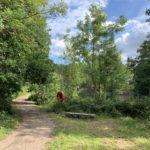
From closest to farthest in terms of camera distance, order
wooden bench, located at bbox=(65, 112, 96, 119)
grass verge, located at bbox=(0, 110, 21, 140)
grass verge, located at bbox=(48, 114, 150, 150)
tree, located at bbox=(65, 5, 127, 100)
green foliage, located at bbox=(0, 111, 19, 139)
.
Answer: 1. grass verge, located at bbox=(48, 114, 150, 150)
2. grass verge, located at bbox=(0, 110, 21, 140)
3. green foliage, located at bbox=(0, 111, 19, 139)
4. wooden bench, located at bbox=(65, 112, 96, 119)
5. tree, located at bbox=(65, 5, 127, 100)

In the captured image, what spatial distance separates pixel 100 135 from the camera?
1345 centimetres

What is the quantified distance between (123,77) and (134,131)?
790 inches

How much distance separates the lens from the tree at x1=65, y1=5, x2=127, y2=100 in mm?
27267

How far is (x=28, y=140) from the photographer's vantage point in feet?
38.6

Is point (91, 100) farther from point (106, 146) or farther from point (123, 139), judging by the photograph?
point (106, 146)

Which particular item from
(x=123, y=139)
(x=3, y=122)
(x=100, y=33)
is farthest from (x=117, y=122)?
(x=100, y=33)

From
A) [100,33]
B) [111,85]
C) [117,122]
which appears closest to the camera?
[117,122]

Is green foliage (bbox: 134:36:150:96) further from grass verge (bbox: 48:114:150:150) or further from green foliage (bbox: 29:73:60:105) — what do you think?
grass verge (bbox: 48:114:150:150)

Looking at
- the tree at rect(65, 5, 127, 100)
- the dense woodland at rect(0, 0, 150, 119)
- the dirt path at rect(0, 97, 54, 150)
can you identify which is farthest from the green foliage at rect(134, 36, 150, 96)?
the dirt path at rect(0, 97, 54, 150)

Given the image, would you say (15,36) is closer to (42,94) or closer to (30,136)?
(30,136)

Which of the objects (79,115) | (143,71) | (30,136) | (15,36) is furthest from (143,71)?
(30,136)

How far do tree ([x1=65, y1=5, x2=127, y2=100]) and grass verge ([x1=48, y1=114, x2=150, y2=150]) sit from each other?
10217 millimetres

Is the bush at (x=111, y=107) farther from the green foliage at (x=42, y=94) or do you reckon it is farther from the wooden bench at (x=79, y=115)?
the green foliage at (x=42, y=94)

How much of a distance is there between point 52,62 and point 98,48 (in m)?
6.52
